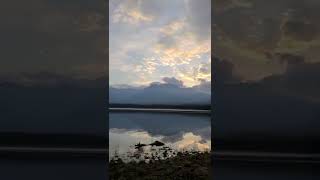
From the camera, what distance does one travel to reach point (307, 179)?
3.80 meters

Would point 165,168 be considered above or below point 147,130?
below

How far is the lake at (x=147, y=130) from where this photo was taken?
3.96 m

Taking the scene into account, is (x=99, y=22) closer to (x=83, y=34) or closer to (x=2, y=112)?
(x=83, y=34)

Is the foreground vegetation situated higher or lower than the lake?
lower

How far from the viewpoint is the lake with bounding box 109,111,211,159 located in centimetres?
396

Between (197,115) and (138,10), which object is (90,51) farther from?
(197,115)

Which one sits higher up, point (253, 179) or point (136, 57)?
point (136, 57)

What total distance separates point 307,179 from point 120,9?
6.58ft

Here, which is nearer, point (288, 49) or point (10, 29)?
point (288, 49)

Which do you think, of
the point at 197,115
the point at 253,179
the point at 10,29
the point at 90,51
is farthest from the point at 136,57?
the point at 253,179

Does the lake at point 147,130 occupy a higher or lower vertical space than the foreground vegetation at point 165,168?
higher

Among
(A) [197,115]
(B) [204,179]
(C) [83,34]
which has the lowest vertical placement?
(B) [204,179]

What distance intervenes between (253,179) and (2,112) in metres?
2.11

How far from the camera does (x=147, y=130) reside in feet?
13.1
